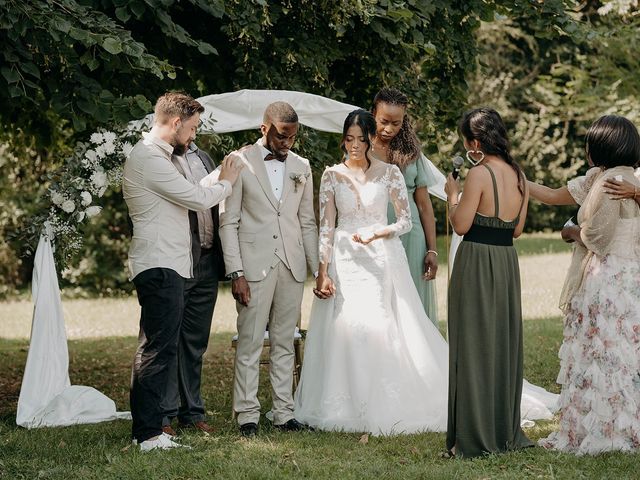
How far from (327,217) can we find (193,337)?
4.10 ft

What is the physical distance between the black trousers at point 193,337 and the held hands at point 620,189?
267 cm

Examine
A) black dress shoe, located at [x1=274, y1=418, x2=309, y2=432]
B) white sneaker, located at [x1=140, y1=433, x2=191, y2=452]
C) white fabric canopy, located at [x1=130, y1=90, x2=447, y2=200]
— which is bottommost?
black dress shoe, located at [x1=274, y1=418, x2=309, y2=432]

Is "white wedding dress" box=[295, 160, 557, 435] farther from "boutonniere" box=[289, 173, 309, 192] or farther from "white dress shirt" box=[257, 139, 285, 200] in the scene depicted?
"white dress shirt" box=[257, 139, 285, 200]

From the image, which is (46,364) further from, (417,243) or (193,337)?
(417,243)

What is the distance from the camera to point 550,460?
5527mm

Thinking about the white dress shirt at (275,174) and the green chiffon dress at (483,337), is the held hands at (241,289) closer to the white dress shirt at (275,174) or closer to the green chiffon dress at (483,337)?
the white dress shirt at (275,174)

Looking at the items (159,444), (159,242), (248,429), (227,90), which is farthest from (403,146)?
(159,444)

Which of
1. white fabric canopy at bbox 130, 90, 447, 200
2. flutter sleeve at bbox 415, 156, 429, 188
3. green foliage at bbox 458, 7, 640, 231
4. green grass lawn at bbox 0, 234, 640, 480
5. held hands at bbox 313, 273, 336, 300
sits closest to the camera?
green grass lawn at bbox 0, 234, 640, 480

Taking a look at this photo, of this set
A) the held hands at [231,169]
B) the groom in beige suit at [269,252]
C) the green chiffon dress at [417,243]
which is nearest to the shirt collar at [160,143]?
the held hands at [231,169]

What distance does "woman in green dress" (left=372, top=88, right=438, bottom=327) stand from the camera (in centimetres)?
694

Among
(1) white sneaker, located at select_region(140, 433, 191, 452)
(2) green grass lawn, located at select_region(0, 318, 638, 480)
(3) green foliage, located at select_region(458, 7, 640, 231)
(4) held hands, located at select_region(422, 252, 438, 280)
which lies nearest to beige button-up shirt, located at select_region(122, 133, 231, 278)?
(1) white sneaker, located at select_region(140, 433, 191, 452)

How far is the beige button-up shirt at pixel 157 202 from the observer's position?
5.79 metres

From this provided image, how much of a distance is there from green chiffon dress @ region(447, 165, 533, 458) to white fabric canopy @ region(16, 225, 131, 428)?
3.06 m

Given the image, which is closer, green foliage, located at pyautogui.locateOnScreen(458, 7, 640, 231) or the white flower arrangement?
the white flower arrangement
